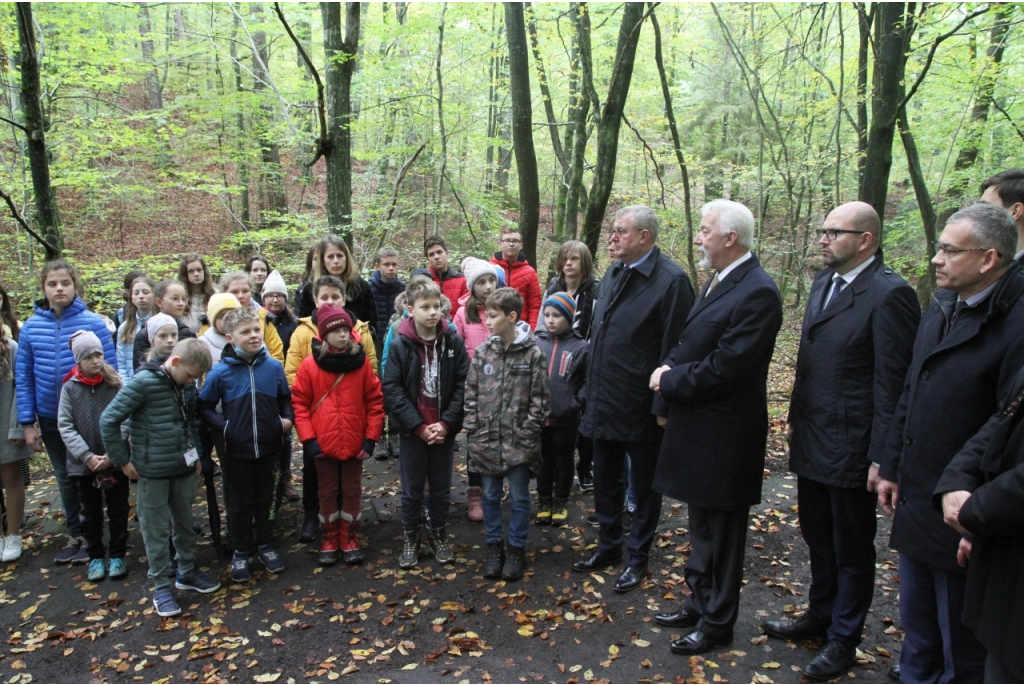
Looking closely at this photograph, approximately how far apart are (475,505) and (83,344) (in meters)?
3.27

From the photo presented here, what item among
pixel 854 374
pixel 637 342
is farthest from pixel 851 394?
pixel 637 342

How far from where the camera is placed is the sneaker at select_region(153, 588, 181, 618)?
3.99m

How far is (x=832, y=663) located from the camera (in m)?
3.16

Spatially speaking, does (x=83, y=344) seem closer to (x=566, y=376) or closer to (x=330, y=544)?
(x=330, y=544)

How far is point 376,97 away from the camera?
434 inches

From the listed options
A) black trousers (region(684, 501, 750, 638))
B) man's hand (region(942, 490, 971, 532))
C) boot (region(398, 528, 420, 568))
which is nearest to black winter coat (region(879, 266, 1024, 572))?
man's hand (region(942, 490, 971, 532))

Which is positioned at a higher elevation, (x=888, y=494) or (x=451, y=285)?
(x=451, y=285)

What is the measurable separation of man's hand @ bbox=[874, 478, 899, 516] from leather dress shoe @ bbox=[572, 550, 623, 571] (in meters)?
1.99

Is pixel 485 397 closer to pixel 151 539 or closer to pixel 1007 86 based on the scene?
pixel 151 539

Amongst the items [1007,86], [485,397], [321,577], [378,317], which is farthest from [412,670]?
[1007,86]

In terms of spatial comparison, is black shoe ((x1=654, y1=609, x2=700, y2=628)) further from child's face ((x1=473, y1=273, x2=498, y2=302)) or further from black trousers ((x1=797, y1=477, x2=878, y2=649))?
child's face ((x1=473, y1=273, x2=498, y2=302))

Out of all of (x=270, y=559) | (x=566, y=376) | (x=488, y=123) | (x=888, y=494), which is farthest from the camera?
(x=488, y=123)

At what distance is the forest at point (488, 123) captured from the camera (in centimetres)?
768

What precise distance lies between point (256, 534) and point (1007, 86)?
475 inches
